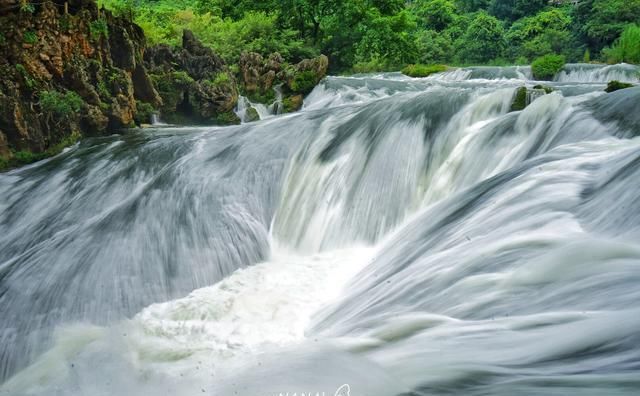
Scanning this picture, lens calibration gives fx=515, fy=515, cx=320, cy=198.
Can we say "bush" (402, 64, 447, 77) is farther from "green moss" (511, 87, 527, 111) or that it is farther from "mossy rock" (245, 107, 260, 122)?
"green moss" (511, 87, 527, 111)

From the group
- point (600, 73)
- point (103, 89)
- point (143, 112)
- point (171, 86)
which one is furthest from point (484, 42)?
point (103, 89)

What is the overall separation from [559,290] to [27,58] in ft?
28.6

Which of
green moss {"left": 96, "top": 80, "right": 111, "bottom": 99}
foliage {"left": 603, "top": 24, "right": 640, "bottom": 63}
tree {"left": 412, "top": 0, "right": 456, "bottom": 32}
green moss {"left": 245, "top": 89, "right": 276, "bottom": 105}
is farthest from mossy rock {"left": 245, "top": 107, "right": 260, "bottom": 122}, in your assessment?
tree {"left": 412, "top": 0, "right": 456, "bottom": 32}

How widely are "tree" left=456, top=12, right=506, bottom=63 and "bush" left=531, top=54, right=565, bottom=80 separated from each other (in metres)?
11.2

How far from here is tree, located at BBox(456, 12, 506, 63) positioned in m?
25.3

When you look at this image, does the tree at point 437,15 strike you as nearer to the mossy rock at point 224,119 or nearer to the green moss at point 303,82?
the green moss at point 303,82

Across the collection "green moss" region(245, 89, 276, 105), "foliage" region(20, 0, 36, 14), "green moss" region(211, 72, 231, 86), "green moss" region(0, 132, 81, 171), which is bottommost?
"green moss" region(245, 89, 276, 105)

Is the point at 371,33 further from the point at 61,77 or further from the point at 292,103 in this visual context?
the point at 61,77

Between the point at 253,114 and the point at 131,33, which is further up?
the point at 131,33

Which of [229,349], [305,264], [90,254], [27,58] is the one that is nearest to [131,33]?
[27,58]

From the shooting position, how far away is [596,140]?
14.4ft

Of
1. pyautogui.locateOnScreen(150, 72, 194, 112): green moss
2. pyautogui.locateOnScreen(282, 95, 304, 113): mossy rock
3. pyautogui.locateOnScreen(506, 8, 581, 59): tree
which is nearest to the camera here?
pyautogui.locateOnScreen(150, 72, 194, 112): green moss

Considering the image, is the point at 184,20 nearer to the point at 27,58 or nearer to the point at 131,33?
the point at 131,33

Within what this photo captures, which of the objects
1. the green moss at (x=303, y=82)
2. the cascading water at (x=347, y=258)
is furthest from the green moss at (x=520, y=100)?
the green moss at (x=303, y=82)
